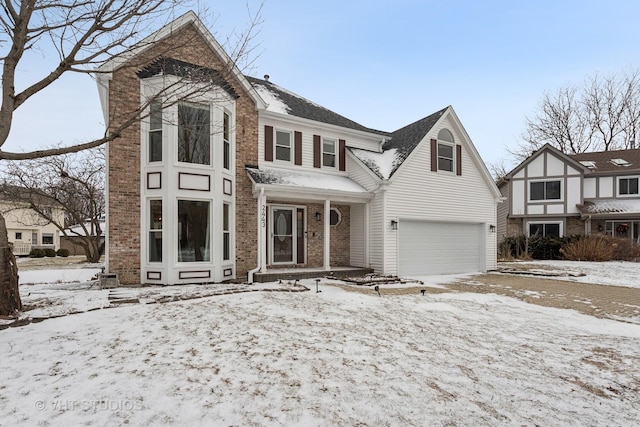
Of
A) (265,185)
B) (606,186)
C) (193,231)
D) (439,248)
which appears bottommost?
(439,248)

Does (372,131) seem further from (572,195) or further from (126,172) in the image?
(572,195)

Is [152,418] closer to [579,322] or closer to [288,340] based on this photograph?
[288,340]

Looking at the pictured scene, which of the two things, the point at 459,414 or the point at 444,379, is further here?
the point at 444,379

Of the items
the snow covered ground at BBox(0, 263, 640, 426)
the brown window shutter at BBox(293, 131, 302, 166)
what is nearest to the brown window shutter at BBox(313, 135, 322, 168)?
the brown window shutter at BBox(293, 131, 302, 166)

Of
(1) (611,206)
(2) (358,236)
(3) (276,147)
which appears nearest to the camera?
(3) (276,147)

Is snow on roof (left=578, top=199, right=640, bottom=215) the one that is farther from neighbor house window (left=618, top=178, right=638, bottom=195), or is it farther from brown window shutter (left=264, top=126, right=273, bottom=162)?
brown window shutter (left=264, top=126, right=273, bottom=162)

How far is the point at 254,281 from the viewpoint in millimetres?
10328

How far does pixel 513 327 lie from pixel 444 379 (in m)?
3.11

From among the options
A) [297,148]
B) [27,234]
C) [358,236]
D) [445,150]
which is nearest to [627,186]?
[445,150]

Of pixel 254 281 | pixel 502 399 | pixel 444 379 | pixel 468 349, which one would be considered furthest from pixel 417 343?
pixel 254 281

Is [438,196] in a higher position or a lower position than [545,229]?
higher

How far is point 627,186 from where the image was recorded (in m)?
22.8

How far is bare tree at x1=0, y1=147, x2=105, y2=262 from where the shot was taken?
18.7 m

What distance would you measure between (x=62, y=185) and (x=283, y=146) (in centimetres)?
1627
